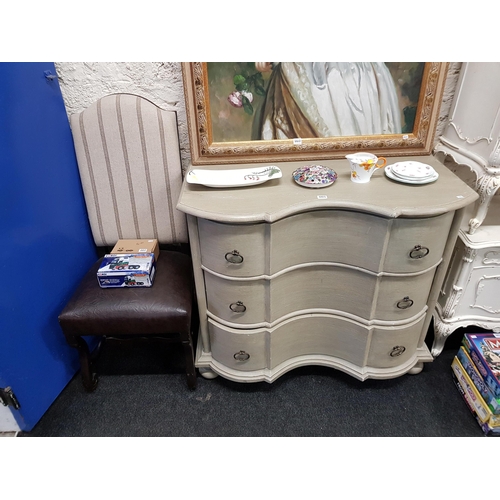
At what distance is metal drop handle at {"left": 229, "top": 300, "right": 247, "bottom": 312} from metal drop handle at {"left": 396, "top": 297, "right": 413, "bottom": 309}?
1.89 feet

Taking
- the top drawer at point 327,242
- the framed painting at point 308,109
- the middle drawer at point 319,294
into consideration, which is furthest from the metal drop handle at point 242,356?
the framed painting at point 308,109

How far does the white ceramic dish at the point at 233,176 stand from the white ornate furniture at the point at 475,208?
0.73 metres

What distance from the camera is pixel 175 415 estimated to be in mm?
1575

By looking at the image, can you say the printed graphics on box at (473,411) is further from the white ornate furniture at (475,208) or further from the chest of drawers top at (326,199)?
the chest of drawers top at (326,199)

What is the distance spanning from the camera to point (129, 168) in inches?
61.9

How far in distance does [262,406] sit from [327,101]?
4.17 ft

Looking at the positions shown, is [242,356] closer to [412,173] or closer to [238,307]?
[238,307]

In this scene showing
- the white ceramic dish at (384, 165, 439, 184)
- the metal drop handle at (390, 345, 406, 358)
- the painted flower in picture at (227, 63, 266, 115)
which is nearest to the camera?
the white ceramic dish at (384, 165, 439, 184)

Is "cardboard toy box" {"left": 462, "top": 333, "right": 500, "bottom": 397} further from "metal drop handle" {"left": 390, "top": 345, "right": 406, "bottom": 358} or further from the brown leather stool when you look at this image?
the brown leather stool

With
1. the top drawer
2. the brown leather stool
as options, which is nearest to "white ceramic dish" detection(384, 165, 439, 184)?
the top drawer

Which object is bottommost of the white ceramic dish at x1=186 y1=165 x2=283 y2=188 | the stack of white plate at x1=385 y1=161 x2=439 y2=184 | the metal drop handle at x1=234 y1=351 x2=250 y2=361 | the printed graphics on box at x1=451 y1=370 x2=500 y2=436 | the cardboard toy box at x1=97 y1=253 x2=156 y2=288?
the printed graphics on box at x1=451 y1=370 x2=500 y2=436

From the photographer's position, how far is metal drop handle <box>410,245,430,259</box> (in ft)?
4.17
